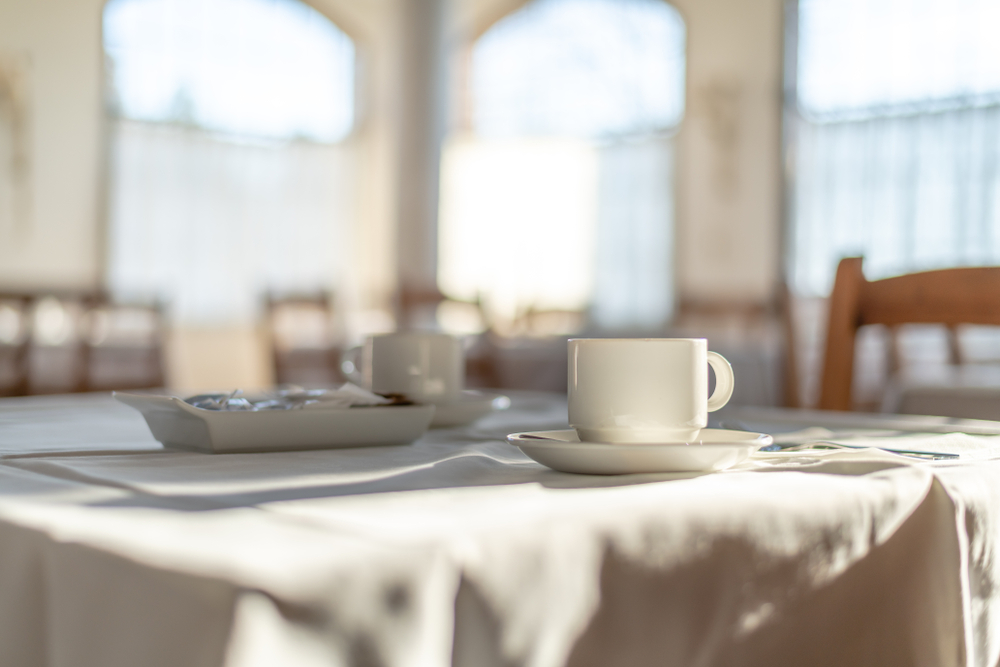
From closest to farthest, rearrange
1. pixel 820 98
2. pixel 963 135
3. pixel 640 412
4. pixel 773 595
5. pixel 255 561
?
pixel 255 561, pixel 773 595, pixel 640 412, pixel 963 135, pixel 820 98

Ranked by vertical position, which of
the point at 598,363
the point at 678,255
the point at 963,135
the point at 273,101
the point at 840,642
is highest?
the point at 273,101

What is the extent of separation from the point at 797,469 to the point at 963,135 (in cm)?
Answer: 470

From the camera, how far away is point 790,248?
4.95 metres

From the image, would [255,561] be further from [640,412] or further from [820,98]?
[820,98]

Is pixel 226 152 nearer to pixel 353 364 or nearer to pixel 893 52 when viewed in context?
pixel 893 52

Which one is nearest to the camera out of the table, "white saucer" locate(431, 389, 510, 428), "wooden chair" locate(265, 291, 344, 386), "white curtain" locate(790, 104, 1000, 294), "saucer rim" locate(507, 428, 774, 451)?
the table

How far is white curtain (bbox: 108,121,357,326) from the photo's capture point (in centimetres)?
490

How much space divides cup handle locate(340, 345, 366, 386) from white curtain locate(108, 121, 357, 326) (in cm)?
409

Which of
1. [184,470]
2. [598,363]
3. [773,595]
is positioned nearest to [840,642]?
[773,595]

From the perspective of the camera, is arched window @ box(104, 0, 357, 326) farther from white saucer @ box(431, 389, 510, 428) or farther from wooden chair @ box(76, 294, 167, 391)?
white saucer @ box(431, 389, 510, 428)

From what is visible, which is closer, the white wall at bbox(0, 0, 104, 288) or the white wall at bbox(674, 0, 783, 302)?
the white wall at bbox(0, 0, 104, 288)

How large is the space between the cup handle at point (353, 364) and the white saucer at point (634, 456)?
384 millimetres

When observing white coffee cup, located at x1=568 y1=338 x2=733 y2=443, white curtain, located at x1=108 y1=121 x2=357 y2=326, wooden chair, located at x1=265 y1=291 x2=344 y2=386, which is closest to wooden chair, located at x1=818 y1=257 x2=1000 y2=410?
white coffee cup, located at x1=568 y1=338 x2=733 y2=443

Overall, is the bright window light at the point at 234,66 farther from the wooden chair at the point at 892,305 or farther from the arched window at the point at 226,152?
the wooden chair at the point at 892,305
